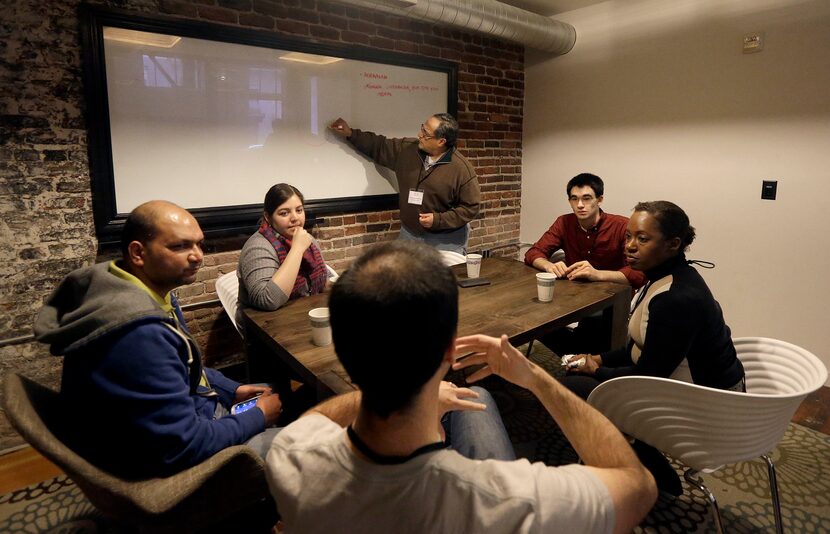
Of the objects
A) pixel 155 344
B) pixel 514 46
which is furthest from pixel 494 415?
pixel 514 46

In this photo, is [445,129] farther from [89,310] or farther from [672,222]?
[89,310]

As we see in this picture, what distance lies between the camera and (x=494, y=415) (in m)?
1.36

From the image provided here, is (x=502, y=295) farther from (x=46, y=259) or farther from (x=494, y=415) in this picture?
(x=46, y=259)

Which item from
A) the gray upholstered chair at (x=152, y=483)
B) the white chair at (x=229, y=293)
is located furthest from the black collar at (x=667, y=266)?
the white chair at (x=229, y=293)

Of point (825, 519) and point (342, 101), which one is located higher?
point (342, 101)

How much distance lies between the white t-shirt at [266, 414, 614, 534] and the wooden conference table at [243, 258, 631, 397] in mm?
587

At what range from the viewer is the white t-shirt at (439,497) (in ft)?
2.29

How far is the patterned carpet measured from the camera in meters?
1.85

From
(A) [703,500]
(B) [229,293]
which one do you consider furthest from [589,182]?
(B) [229,293]

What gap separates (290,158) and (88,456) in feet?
7.94

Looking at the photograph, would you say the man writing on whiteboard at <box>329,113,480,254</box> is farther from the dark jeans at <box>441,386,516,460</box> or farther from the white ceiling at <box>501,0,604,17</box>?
the dark jeans at <box>441,386,516,460</box>

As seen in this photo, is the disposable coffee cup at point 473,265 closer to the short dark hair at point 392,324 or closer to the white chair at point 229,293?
the white chair at point 229,293

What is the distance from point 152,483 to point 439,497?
2.42 ft

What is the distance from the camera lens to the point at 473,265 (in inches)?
99.2
